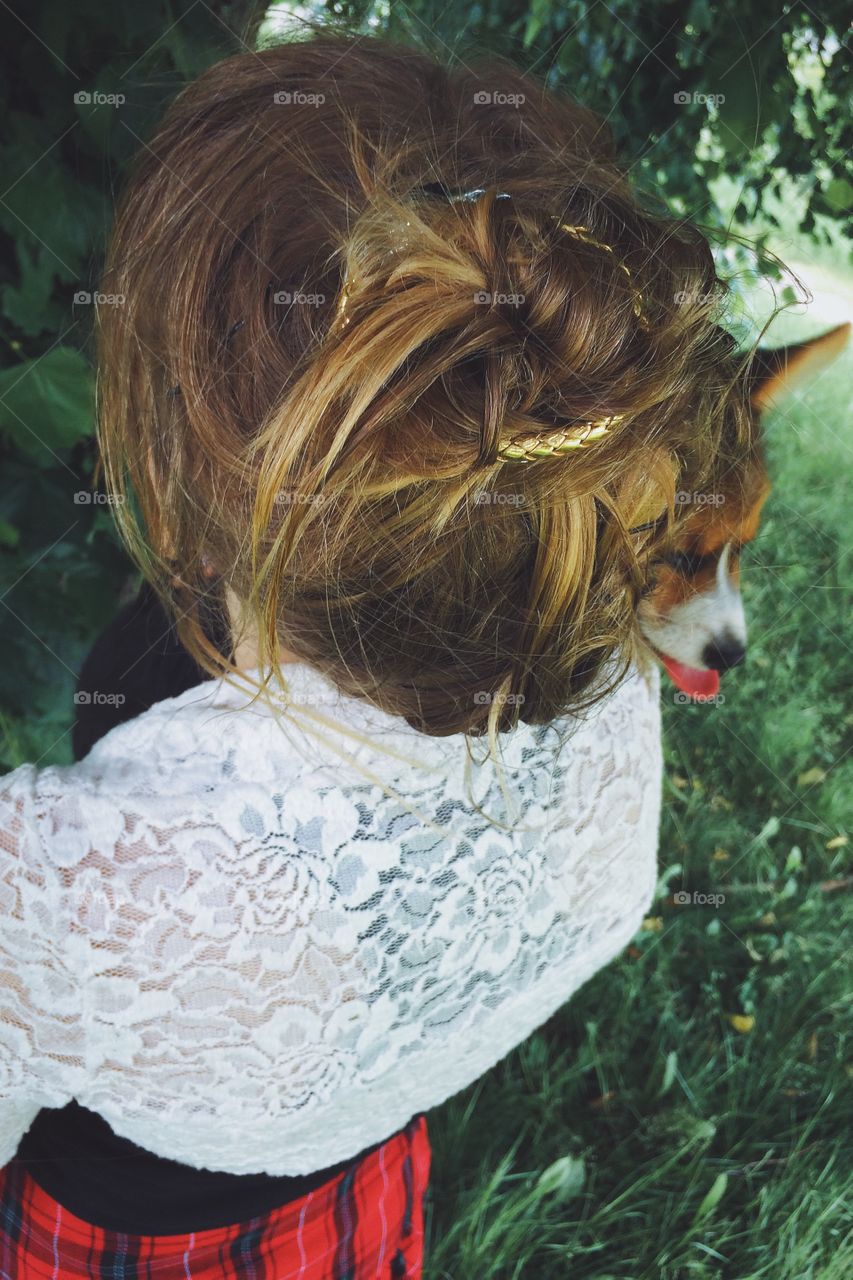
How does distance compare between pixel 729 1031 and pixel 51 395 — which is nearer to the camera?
pixel 51 395

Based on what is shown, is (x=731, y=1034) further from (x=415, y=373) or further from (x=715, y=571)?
(x=415, y=373)

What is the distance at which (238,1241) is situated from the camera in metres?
0.77

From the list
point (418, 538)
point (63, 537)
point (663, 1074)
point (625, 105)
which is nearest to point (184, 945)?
point (418, 538)

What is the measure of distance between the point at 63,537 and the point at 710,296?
894 millimetres

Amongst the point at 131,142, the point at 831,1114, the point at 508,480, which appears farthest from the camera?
the point at 831,1114

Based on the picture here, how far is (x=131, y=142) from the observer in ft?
3.21

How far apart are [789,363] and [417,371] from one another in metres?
0.50

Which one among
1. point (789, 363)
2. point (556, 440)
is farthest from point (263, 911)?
point (789, 363)

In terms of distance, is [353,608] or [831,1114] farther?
[831,1114]

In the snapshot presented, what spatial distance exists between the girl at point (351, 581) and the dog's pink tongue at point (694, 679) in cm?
16

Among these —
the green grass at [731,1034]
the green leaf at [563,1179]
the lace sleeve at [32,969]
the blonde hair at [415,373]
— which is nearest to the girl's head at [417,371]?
the blonde hair at [415,373]

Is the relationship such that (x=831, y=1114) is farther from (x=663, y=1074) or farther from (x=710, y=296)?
(x=710, y=296)

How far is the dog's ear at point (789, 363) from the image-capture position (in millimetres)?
781

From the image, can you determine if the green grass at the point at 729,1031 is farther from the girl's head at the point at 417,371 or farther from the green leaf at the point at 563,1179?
the girl's head at the point at 417,371
